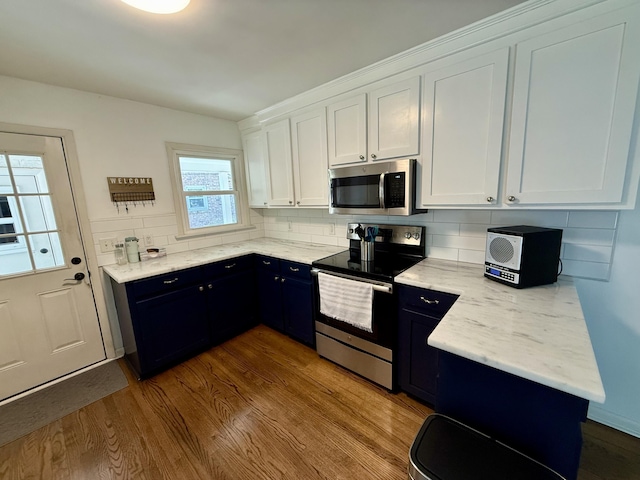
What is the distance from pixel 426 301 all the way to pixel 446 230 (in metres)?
0.70

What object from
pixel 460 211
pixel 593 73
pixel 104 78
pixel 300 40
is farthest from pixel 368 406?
pixel 104 78

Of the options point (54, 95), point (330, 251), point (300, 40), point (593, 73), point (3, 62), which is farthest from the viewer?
point (330, 251)

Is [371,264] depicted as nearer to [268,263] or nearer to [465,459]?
[268,263]

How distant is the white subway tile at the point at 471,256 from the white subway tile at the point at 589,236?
18.4 inches

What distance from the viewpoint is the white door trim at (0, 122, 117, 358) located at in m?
2.05

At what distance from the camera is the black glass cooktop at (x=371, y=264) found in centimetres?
186

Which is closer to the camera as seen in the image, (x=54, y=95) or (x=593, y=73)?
(x=593, y=73)

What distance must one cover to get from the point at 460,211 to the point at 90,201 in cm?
315

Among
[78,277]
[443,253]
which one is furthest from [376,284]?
[78,277]

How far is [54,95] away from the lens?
6.88ft

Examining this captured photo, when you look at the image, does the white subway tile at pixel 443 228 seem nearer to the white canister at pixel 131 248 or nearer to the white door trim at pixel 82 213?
the white canister at pixel 131 248

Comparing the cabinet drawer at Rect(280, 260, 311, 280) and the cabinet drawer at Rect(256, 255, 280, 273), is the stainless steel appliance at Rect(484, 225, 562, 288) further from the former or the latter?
the cabinet drawer at Rect(256, 255, 280, 273)

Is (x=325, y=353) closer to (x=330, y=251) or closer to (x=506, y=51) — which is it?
(x=330, y=251)

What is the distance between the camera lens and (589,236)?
1.54 meters
